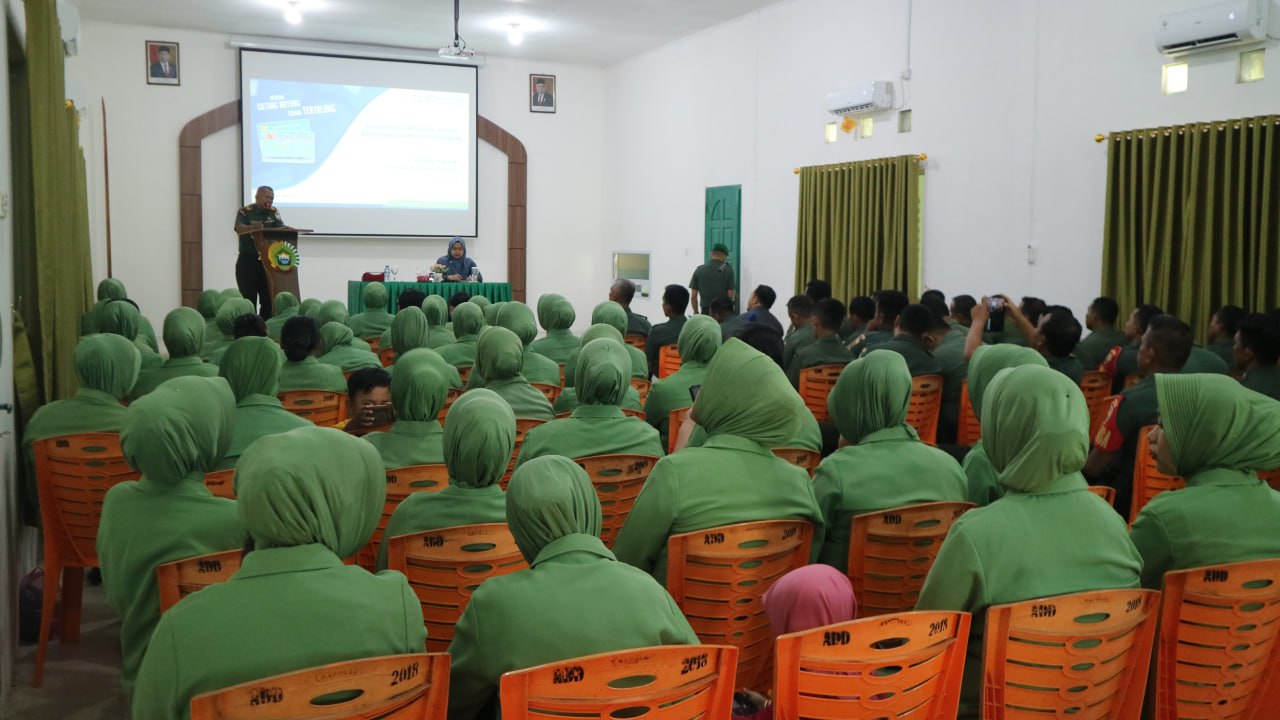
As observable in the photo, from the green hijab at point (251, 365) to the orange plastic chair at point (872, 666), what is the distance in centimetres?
231

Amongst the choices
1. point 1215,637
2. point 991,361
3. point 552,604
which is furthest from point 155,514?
point 991,361

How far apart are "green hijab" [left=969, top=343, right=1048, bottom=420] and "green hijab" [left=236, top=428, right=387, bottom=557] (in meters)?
2.29

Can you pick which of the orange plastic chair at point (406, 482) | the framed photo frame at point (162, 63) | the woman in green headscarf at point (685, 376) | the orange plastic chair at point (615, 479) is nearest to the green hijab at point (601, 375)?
the orange plastic chair at point (615, 479)

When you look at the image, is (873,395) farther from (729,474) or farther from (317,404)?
(317,404)

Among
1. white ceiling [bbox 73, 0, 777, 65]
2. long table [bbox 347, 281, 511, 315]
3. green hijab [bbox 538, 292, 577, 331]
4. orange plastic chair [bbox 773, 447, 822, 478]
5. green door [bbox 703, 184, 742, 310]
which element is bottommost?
orange plastic chair [bbox 773, 447, 822, 478]

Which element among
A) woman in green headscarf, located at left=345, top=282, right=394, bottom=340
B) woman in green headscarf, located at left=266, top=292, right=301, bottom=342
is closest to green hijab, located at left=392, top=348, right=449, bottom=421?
woman in green headscarf, located at left=266, top=292, right=301, bottom=342

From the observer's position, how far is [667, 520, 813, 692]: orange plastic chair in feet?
7.18

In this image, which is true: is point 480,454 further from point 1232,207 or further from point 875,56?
point 875,56

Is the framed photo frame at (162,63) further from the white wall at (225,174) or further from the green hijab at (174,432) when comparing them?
the green hijab at (174,432)

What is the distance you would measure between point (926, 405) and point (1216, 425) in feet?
8.19

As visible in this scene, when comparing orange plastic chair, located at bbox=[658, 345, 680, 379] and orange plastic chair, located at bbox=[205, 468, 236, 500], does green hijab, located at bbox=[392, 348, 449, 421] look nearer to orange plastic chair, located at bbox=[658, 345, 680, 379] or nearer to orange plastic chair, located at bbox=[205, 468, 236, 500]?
orange plastic chair, located at bbox=[205, 468, 236, 500]

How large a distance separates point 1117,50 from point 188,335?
6443mm

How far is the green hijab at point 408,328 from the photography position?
5.07 meters

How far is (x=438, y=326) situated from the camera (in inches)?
249
